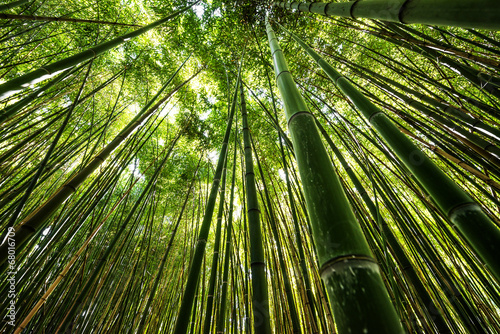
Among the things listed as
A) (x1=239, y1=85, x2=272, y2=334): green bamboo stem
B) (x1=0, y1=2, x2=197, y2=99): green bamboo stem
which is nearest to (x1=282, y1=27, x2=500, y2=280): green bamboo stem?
(x1=239, y1=85, x2=272, y2=334): green bamboo stem

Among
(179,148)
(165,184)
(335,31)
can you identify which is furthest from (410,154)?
(179,148)

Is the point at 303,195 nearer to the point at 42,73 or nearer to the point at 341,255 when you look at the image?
the point at 341,255

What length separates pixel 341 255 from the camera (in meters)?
0.40

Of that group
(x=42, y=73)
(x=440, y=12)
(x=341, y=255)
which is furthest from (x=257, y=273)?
(x=42, y=73)

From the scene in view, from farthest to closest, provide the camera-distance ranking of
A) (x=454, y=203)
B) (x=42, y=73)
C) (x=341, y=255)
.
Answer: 1. (x=42, y=73)
2. (x=454, y=203)
3. (x=341, y=255)

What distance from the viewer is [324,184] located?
50 centimetres

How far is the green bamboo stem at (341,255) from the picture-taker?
344 mm

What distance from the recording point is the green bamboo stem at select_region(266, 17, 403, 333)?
1.13 feet

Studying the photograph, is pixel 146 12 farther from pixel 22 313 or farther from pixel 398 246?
pixel 398 246

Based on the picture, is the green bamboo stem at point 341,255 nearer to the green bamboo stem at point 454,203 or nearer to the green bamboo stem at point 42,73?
the green bamboo stem at point 454,203

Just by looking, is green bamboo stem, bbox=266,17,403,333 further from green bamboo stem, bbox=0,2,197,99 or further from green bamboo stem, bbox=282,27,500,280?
green bamboo stem, bbox=0,2,197,99

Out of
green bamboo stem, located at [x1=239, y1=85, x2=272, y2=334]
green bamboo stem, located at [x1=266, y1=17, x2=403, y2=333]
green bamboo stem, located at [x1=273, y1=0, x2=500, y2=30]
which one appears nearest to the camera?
green bamboo stem, located at [x1=266, y1=17, x2=403, y2=333]

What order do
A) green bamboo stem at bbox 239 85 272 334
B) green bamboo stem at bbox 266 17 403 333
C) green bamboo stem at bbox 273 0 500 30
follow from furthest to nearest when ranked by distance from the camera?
green bamboo stem at bbox 239 85 272 334 → green bamboo stem at bbox 273 0 500 30 → green bamboo stem at bbox 266 17 403 333

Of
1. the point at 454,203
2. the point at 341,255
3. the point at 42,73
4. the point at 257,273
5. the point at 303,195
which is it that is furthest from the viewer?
the point at 303,195
